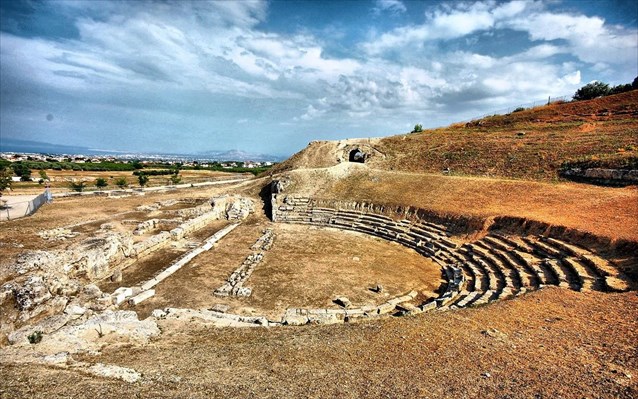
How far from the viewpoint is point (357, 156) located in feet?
155

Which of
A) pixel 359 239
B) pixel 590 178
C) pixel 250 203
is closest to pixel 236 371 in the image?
pixel 359 239

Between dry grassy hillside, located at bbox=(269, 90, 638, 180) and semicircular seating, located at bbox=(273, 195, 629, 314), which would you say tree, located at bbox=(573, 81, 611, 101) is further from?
semicircular seating, located at bbox=(273, 195, 629, 314)

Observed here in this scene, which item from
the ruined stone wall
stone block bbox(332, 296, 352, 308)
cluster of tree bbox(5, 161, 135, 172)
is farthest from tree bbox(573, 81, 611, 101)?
cluster of tree bbox(5, 161, 135, 172)

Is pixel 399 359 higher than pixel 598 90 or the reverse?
the reverse

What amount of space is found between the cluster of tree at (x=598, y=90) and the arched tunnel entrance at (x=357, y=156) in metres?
39.3

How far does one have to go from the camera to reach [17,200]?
3503cm

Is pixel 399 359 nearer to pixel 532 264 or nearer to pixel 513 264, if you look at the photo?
pixel 532 264

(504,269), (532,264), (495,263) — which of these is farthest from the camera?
(495,263)

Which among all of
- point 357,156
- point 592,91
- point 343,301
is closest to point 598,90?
point 592,91

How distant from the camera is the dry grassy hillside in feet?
100

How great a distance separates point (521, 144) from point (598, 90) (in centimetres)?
3037

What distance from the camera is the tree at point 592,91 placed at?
52781 mm

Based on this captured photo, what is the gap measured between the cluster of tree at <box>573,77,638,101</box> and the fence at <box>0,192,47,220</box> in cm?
7457

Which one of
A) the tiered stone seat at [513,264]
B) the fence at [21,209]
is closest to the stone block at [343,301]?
the tiered stone seat at [513,264]
